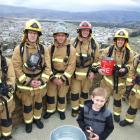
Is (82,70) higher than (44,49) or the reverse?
the reverse

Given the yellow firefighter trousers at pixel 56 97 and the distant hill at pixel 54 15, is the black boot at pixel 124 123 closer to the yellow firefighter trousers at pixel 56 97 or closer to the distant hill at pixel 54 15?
the yellow firefighter trousers at pixel 56 97

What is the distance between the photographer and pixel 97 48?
6223 millimetres

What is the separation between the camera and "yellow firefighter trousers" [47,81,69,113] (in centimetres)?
608

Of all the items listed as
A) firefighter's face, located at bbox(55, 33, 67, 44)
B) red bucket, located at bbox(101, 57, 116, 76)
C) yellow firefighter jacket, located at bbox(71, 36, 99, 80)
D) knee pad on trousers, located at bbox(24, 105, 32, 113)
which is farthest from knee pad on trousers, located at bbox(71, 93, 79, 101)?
firefighter's face, located at bbox(55, 33, 67, 44)

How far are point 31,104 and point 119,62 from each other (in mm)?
1796

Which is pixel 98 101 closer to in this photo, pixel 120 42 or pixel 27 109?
pixel 27 109

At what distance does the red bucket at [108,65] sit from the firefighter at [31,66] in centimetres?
100

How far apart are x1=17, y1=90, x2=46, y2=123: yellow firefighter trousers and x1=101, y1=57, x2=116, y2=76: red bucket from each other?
1.18 meters

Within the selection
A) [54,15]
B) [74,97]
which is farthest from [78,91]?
[54,15]

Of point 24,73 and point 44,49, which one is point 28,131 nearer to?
point 24,73

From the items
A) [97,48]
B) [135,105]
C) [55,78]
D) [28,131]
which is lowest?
[28,131]

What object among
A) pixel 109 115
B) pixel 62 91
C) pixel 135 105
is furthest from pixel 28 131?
pixel 109 115

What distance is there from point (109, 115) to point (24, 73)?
2.10 meters

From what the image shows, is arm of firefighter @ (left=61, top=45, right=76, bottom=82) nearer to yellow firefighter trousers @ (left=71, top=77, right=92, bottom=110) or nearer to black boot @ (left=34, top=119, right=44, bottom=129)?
yellow firefighter trousers @ (left=71, top=77, right=92, bottom=110)
